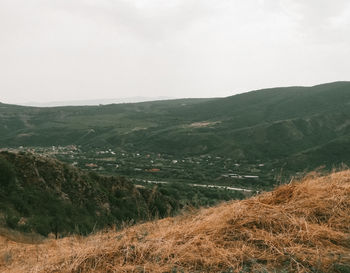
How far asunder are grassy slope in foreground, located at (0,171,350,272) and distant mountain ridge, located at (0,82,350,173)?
242 feet

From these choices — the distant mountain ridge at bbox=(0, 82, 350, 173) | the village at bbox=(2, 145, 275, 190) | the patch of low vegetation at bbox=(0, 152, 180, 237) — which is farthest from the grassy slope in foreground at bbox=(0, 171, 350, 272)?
the distant mountain ridge at bbox=(0, 82, 350, 173)

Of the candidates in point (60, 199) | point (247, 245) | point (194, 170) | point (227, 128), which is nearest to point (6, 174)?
point (60, 199)

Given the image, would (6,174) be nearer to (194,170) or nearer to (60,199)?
(60,199)

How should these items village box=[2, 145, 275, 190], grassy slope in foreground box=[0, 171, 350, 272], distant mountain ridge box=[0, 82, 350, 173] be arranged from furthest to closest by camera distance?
distant mountain ridge box=[0, 82, 350, 173]
village box=[2, 145, 275, 190]
grassy slope in foreground box=[0, 171, 350, 272]

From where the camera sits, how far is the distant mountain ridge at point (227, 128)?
98.3 m

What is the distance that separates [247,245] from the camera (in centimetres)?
443

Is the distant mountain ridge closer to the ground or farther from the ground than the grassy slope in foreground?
closer to the ground

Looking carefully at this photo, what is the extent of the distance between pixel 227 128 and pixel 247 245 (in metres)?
124

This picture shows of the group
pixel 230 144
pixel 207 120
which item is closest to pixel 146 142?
pixel 230 144

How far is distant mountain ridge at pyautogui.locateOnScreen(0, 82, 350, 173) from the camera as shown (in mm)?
98331

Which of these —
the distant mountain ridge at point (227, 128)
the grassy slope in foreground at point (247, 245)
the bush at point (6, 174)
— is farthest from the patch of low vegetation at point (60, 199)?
the distant mountain ridge at point (227, 128)

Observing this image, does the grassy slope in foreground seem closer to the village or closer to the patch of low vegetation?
the patch of low vegetation

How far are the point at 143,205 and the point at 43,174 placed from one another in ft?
26.7

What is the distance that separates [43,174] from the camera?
21328 mm
